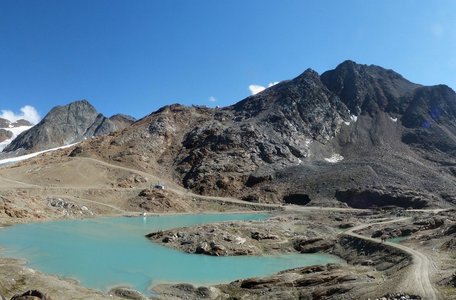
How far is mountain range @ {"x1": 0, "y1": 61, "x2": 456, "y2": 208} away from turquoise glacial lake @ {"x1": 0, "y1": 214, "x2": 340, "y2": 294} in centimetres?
6871

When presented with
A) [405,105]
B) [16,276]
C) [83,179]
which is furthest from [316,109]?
[16,276]

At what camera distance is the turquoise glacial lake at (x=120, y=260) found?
40906mm

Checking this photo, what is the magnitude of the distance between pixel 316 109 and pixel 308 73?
24.4 metres

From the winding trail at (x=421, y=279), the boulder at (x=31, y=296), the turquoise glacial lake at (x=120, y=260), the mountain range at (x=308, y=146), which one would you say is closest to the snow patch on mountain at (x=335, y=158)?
the mountain range at (x=308, y=146)

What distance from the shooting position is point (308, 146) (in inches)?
6319

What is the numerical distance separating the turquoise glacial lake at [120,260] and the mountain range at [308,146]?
6871cm

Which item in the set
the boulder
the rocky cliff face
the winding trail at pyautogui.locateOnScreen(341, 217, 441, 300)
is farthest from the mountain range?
the boulder

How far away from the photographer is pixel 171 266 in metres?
46.7

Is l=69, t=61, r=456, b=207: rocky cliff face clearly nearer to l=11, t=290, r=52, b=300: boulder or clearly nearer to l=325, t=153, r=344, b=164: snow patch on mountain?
l=325, t=153, r=344, b=164: snow patch on mountain

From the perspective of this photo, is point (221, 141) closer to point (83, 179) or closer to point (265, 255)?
point (83, 179)

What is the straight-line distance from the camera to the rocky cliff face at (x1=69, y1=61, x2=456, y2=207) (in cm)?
12756

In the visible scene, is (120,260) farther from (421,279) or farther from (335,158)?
(335,158)

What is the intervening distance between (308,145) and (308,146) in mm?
737

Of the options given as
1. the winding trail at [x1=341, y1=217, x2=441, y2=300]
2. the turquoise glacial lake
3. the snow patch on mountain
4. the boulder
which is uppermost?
the snow patch on mountain
